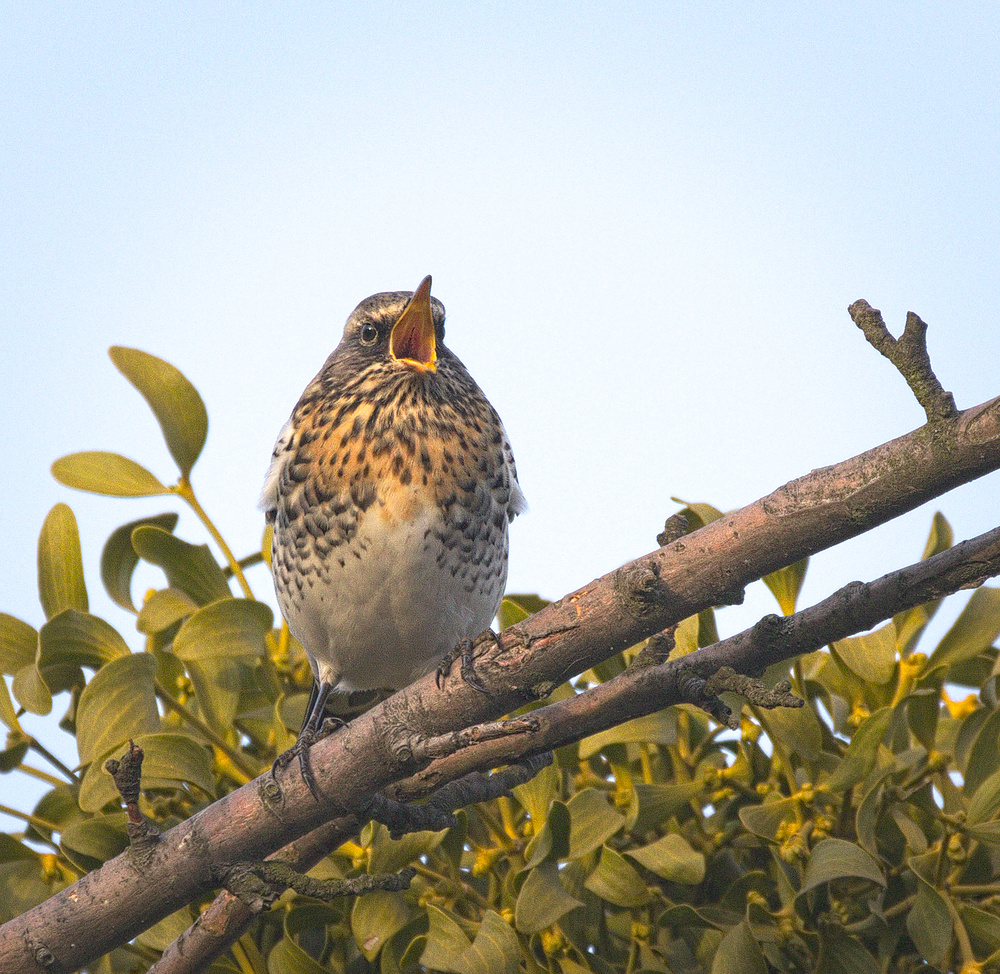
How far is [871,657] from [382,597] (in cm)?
116

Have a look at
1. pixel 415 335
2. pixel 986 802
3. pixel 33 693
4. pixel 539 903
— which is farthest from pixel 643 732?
pixel 415 335

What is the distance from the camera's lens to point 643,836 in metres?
2.07

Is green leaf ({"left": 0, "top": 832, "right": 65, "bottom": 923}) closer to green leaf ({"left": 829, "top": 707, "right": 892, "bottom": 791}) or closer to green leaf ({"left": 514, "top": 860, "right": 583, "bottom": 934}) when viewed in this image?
green leaf ({"left": 514, "top": 860, "right": 583, "bottom": 934})

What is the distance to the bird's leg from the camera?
6.31 ft

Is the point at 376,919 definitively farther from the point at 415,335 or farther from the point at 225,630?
the point at 415,335

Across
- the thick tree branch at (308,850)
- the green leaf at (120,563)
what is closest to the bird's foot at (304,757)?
the thick tree branch at (308,850)

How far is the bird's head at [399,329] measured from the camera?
10.0 feet

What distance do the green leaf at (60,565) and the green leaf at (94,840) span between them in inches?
16.2

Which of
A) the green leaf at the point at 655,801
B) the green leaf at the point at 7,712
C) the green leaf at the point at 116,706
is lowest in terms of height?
the green leaf at the point at 655,801

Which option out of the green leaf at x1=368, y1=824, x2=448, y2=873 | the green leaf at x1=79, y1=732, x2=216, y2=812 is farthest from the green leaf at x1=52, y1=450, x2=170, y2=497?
the green leaf at x1=368, y1=824, x2=448, y2=873

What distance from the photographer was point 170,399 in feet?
8.23

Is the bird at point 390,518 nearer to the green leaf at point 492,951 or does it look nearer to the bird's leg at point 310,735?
the bird's leg at point 310,735

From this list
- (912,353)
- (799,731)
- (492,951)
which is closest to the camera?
(912,353)

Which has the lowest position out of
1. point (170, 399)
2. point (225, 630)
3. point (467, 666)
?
point (467, 666)
